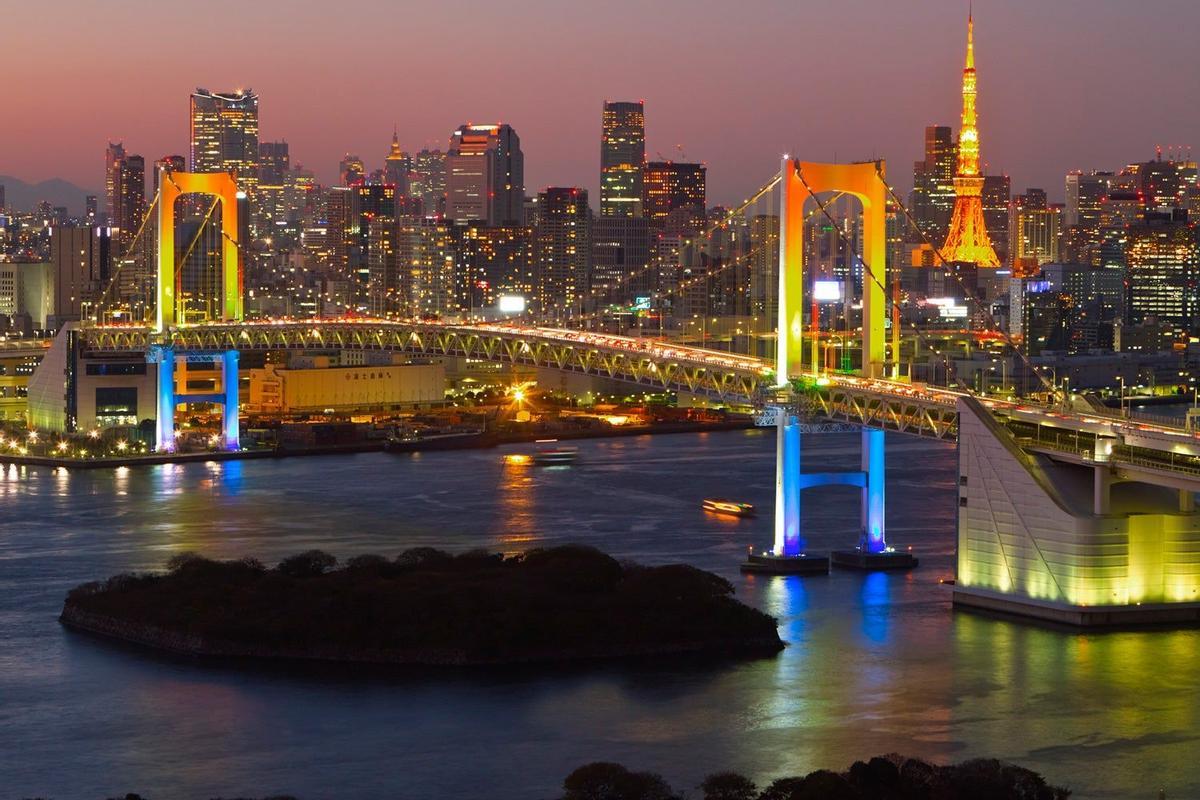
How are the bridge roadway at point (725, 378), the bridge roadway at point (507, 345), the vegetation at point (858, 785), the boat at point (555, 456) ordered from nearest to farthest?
the vegetation at point (858, 785) → the bridge roadway at point (725, 378) → the bridge roadway at point (507, 345) → the boat at point (555, 456)

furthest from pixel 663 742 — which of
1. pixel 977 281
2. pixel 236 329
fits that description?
pixel 977 281

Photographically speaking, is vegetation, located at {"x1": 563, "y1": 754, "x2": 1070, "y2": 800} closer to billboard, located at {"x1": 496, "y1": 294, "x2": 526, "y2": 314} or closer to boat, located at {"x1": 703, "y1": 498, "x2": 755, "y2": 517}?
boat, located at {"x1": 703, "y1": 498, "x2": 755, "y2": 517}

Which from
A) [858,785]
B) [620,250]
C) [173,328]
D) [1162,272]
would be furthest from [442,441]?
[1162,272]

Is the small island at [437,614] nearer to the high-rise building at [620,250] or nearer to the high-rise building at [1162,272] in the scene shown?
the high-rise building at [620,250]

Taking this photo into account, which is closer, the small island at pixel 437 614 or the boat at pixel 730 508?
the small island at pixel 437 614

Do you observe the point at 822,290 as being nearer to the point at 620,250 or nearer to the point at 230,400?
the point at 230,400

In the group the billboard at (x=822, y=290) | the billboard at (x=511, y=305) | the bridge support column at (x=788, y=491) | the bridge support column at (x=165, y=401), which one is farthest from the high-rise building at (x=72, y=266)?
the bridge support column at (x=788, y=491)

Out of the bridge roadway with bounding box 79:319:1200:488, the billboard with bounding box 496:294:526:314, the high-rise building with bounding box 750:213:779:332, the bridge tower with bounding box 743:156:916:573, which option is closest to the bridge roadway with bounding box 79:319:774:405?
the bridge roadway with bounding box 79:319:1200:488

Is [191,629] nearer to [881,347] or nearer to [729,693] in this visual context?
[729,693]
